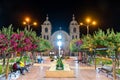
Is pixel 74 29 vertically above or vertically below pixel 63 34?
above

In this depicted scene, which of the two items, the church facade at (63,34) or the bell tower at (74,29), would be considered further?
the church facade at (63,34)

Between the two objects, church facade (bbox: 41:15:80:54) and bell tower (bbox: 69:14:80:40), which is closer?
bell tower (bbox: 69:14:80:40)

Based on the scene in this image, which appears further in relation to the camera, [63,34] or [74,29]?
[63,34]

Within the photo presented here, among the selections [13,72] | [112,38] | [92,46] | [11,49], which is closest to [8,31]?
[11,49]

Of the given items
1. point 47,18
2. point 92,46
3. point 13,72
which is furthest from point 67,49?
point 13,72

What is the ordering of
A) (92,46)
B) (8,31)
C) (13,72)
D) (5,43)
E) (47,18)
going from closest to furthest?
(5,43) → (8,31) → (13,72) → (92,46) → (47,18)

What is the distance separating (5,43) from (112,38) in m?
7.23

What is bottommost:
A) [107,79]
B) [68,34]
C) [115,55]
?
[107,79]

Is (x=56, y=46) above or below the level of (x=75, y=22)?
below

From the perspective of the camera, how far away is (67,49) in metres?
140

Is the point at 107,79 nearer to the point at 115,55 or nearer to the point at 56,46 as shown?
the point at 115,55

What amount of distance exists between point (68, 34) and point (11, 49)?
398 feet

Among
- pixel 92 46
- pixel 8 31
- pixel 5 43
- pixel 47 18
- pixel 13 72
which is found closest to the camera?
pixel 5 43

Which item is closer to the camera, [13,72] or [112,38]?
[112,38]
